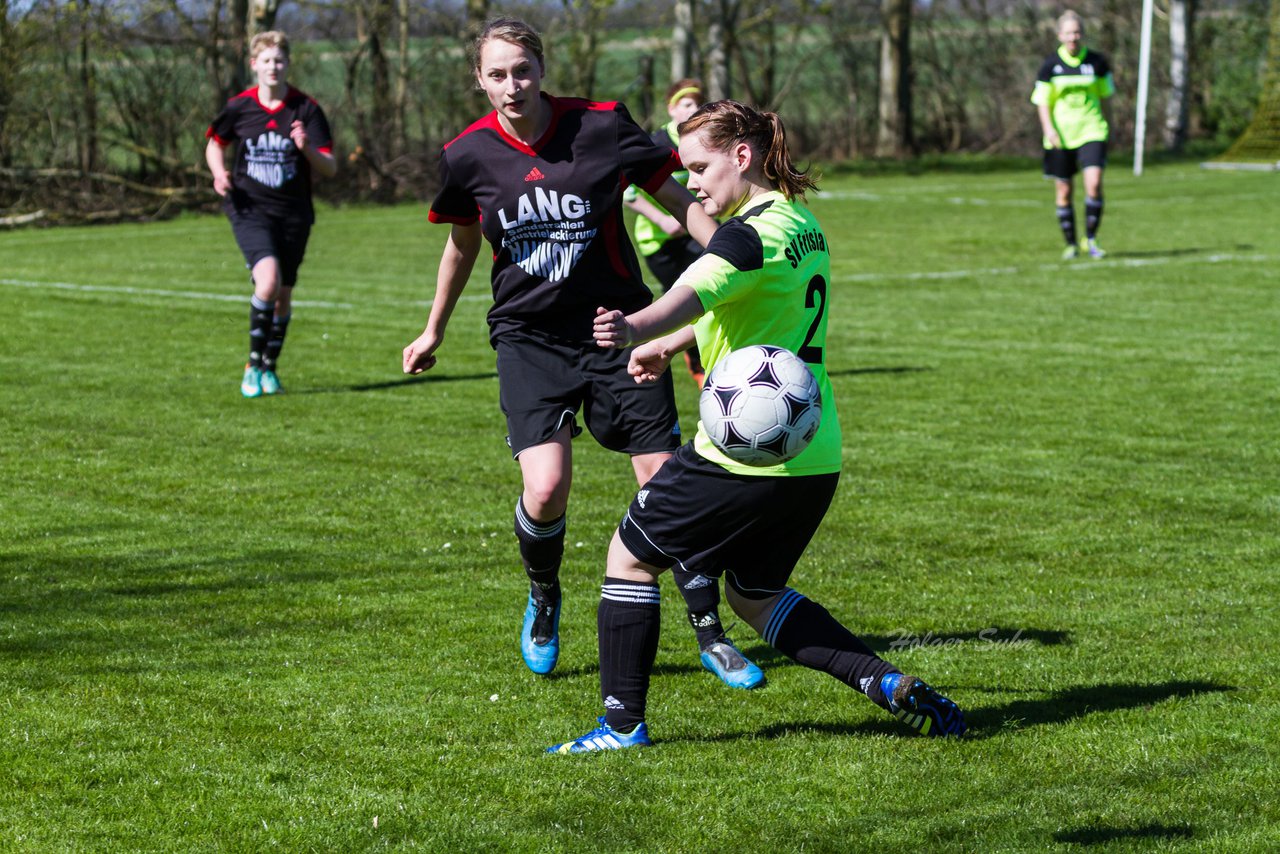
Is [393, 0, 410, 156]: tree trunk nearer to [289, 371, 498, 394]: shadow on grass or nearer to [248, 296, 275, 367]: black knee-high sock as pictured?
[289, 371, 498, 394]: shadow on grass

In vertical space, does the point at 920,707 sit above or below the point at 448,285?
below

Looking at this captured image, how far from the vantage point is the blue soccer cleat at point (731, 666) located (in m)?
5.06

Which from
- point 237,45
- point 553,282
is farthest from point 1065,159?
point 237,45

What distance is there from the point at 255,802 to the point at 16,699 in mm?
1200

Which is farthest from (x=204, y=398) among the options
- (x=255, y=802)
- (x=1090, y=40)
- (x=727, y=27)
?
(x=1090, y=40)

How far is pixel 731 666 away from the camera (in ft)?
16.8

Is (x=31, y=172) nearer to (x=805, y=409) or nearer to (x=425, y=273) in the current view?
(x=425, y=273)

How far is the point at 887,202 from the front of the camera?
26031 mm

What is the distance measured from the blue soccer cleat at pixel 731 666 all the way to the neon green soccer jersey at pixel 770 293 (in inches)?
42.8

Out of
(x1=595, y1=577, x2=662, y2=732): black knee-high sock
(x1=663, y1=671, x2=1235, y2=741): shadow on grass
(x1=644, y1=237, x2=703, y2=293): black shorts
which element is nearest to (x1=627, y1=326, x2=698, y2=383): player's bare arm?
(x1=595, y1=577, x2=662, y2=732): black knee-high sock

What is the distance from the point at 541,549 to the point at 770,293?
5.12ft

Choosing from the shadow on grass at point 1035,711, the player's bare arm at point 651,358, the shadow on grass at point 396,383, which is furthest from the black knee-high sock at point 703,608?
the shadow on grass at point 396,383

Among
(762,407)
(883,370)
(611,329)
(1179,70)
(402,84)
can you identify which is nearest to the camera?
(611,329)

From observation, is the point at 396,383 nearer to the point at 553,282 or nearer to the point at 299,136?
the point at 299,136
